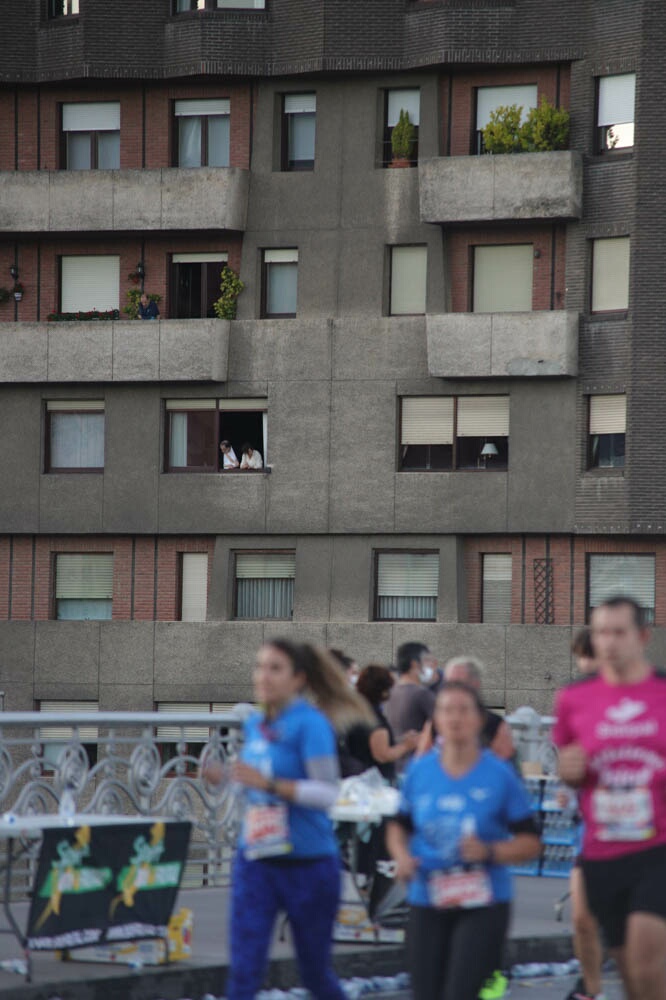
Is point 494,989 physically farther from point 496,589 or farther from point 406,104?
point 406,104

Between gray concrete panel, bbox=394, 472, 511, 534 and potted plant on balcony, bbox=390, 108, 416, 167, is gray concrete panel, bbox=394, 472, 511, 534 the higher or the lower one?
the lower one

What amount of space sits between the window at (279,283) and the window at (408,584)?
5.53 metres

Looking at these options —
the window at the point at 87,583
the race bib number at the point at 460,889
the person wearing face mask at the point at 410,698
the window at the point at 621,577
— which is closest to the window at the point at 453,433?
the window at the point at 621,577

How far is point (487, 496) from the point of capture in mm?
38625

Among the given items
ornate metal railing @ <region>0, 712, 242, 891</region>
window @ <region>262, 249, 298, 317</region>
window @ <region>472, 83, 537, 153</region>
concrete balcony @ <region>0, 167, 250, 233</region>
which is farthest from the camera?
window @ <region>262, 249, 298, 317</region>

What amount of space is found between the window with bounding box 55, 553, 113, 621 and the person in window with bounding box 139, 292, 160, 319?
5193mm

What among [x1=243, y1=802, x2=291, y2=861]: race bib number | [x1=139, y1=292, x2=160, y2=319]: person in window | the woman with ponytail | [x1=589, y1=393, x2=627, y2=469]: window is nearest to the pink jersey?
the woman with ponytail

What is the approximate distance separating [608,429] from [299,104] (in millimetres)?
9437

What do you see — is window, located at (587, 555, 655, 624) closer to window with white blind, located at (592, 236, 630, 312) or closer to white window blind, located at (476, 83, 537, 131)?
window with white blind, located at (592, 236, 630, 312)

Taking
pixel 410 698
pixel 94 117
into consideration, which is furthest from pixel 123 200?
pixel 410 698

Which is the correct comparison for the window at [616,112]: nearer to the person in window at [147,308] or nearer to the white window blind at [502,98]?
the white window blind at [502,98]

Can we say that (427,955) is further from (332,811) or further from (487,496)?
(487,496)

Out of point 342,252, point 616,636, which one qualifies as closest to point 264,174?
point 342,252

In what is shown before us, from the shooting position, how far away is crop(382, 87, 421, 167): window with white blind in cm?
3988
